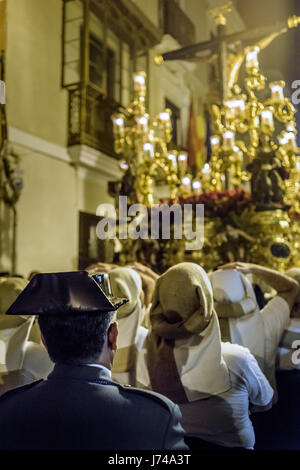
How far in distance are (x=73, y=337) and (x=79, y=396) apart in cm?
16

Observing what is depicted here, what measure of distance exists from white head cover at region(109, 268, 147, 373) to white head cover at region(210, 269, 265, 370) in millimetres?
467

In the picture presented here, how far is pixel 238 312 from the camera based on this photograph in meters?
2.56

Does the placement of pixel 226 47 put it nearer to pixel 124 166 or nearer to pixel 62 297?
pixel 124 166

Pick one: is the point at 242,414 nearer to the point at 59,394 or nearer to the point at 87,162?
the point at 59,394

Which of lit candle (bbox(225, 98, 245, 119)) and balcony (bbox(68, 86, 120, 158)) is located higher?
balcony (bbox(68, 86, 120, 158))

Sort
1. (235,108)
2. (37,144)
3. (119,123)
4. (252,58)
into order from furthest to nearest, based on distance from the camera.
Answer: (37,144)
(119,123)
(252,58)
(235,108)

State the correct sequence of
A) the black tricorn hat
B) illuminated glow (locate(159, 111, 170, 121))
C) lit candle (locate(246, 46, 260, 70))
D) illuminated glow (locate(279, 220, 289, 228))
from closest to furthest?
the black tricorn hat → illuminated glow (locate(279, 220, 289, 228)) → lit candle (locate(246, 46, 260, 70)) → illuminated glow (locate(159, 111, 170, 121))

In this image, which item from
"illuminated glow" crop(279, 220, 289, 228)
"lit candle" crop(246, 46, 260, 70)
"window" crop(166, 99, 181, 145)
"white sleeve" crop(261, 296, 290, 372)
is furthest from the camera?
"window" crop(166, 99, 181, 145)

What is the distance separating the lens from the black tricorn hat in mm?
1248

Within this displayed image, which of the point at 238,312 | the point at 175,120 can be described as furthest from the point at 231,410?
the point at 175,120

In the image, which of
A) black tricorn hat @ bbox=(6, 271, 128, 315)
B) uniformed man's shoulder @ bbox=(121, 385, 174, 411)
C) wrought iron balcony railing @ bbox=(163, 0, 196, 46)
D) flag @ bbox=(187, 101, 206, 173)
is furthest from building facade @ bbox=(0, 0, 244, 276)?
uniformed man's shoulder @ bbox=(121, 385, 174, 411)

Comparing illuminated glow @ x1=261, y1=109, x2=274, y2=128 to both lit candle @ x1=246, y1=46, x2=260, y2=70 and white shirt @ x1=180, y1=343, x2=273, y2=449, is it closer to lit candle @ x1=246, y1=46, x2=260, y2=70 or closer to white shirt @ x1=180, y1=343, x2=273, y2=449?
lit candle @ x1=246, y1=46, x2=260, y2=70

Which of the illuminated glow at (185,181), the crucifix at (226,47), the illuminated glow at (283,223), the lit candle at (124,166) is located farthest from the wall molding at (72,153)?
the illuminated glow at (283,223)

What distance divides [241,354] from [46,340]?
1.14 metres
